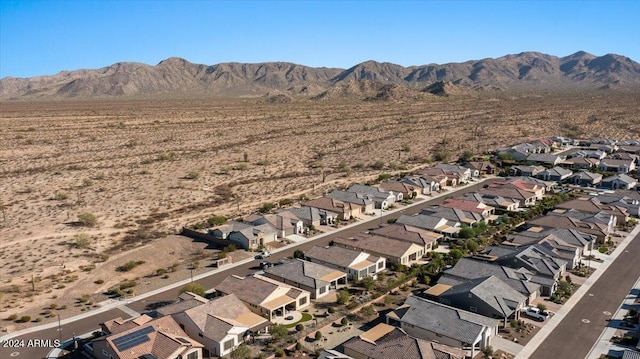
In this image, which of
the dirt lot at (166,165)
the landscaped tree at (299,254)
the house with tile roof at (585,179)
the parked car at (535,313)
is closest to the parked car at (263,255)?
the landscaped tree at (299,254)

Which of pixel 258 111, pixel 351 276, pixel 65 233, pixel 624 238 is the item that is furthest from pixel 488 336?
pixel 258 111

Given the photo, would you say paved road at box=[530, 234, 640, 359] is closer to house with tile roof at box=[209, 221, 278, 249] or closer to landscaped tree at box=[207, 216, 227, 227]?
house with tile roof at box=[209, 221, 278, 249]

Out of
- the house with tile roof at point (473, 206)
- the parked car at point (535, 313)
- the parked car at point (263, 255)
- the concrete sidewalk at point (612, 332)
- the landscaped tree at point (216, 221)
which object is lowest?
the concrete sidewalk at point (612, 332)

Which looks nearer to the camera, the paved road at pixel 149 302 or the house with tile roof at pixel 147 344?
the house with tile roof at pixel 147 344

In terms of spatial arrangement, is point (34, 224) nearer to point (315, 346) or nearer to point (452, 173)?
point (315, 346)

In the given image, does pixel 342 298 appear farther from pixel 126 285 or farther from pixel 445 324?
pixel 126 285

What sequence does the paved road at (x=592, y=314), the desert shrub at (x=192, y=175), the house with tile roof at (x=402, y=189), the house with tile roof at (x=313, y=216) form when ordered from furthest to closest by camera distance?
1. the desert shrub at (x=192, y=175)
2. the house with tile roof at (x=402, y=189)
3. the house with tile roof at (x=313, y=216)
4. the paved road at (x=592, y=314)

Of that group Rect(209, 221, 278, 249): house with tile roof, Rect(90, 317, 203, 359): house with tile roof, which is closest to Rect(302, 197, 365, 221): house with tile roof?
Rect(209, 221, 278, 249): house with tile roof

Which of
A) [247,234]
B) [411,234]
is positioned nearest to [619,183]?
[411,234]

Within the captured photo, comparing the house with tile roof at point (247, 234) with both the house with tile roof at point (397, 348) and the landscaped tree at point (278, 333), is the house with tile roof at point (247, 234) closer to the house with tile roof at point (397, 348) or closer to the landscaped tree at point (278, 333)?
the landscaped tree at point (278, 333)
